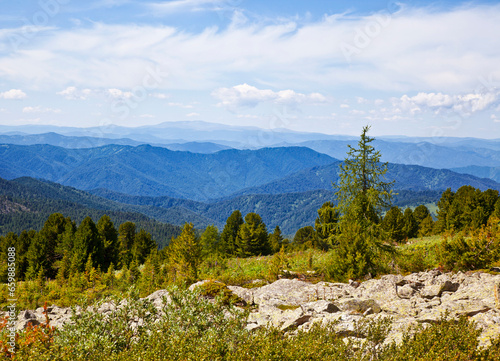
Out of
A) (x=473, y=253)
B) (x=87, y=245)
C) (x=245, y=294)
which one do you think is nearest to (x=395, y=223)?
(x=473, y=253)

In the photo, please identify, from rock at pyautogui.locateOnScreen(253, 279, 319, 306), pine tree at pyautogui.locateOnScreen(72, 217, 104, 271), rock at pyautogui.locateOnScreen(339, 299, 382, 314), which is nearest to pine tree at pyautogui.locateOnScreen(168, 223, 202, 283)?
rock at pyautogui.locateOnScreen(253, 279, 319, 306)

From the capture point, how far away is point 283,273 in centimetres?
2017

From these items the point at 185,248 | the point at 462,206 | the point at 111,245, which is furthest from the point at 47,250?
the point at 462,206

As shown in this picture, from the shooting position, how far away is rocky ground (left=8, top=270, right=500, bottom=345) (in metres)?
9.92

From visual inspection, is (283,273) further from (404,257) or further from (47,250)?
(47,250)

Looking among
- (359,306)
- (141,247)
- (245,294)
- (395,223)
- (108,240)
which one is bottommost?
(141,247)

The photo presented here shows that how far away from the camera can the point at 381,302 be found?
13070 mm

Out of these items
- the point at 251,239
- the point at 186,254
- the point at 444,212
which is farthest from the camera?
the point at 251,239

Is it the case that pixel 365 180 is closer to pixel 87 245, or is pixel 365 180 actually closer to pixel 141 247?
pixel 87 245

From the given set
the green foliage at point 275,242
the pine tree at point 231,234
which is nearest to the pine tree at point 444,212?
the green foliage at point 275,242

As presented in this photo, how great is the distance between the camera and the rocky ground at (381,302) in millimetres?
9922

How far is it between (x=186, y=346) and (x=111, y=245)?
45.3 m

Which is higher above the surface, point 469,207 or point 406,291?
point 469,207

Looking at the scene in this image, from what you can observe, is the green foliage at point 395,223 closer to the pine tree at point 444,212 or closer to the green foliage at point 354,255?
the pine tree at point 444,212
